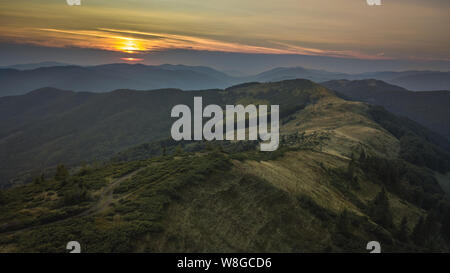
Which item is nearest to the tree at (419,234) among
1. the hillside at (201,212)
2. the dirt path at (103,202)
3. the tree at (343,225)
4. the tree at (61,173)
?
the hillside at (201,212)

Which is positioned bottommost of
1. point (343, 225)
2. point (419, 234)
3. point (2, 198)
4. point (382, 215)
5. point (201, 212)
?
point (419, 234)

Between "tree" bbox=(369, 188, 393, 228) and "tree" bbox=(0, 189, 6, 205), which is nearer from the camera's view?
"tree" bbox=(0, 189, 6, 205)

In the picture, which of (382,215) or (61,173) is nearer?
(61,173)

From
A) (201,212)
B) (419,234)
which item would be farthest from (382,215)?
(201,212)

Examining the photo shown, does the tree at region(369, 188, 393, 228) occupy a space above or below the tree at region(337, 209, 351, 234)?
below

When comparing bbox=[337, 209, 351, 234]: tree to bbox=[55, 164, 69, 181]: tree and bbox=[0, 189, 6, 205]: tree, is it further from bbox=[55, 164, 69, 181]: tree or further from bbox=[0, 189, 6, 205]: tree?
bbox=[0, 189, 6, 205]: tree

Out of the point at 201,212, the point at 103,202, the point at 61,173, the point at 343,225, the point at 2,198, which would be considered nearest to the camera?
the point at 201,212

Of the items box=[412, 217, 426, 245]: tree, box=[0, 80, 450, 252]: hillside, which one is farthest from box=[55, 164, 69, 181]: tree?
box=[412, 217, 426, 245]: tree

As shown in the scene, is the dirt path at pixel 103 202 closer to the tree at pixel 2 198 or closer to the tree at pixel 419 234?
the tree at pixel 2 198

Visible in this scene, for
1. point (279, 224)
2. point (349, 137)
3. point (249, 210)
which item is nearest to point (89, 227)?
point (249, 210)

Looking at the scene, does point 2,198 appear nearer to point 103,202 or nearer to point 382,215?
point 103,202

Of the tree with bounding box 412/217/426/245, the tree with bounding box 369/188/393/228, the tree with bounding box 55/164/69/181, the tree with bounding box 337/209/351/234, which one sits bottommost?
the tree with bounding box 412/217/426/245

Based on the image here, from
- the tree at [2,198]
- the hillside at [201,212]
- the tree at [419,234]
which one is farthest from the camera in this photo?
the tree at [419,234]
